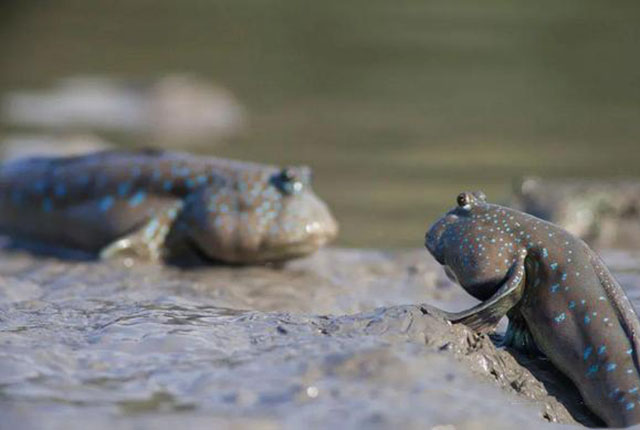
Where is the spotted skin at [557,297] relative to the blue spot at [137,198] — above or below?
above

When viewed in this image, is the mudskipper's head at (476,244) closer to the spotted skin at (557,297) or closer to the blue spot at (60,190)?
the spotted skin at (557,297)

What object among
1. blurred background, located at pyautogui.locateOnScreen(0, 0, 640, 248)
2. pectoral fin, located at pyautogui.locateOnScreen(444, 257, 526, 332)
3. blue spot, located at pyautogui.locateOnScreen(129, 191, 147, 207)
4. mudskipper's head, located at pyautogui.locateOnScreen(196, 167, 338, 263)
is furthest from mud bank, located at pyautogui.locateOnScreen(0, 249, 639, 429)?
blurred background, located at pyautogui.locateOnScreen(0, 0, 640, 248)

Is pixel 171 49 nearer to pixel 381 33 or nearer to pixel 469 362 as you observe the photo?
pixel 381 33

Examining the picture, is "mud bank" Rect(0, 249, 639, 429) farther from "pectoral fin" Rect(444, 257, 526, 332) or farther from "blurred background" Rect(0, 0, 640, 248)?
"blurred background" Rect(0, 0, 640, 248)

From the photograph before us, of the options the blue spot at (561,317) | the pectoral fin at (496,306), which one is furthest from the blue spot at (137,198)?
the blue spot at (561,317)

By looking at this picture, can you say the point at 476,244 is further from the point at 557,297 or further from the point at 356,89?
the point at 356,89

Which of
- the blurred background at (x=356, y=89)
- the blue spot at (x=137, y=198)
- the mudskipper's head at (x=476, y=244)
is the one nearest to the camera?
the mudskipper's head at (x=476, y=244)

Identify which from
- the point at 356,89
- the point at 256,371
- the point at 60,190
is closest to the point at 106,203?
the point at 60,190
